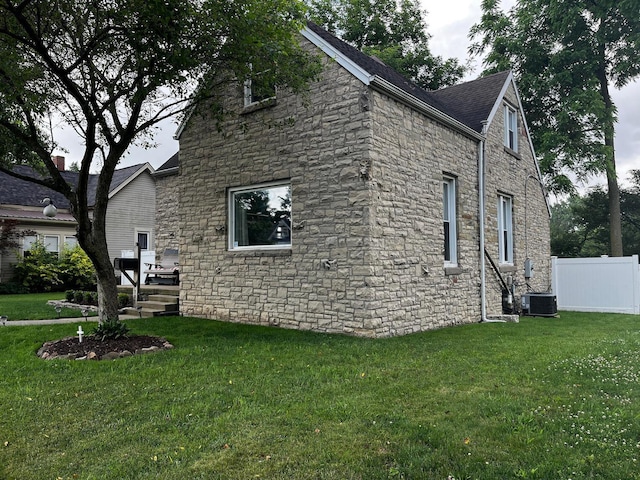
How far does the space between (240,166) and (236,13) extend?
3.55 m

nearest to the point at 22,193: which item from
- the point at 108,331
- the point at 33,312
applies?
the point at 33,312

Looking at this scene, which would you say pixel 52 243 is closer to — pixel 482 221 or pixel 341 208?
pixel 341 208

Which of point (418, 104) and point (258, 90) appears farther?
point (418, 104)

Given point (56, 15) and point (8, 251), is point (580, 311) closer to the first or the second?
point (56, 15)

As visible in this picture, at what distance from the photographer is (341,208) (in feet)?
26.9

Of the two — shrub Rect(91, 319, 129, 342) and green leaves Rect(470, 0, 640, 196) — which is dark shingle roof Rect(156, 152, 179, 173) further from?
green leaves Rect(470, 0, 640, 196)

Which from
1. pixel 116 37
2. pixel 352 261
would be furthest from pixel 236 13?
pixel 352 261

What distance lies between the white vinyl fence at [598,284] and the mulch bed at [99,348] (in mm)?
13106

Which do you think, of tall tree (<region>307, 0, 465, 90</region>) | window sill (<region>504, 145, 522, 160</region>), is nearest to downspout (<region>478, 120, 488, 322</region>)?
window sill (<region>504, 145, 522, 160</region>)

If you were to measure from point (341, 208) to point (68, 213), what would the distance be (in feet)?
64.1

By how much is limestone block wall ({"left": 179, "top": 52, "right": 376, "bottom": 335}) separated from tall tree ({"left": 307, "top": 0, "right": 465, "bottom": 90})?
15850 mm

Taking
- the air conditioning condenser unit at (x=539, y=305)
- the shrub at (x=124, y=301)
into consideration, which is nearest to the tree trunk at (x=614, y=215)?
the air conditioning condenser unit at (x=539, y=305)

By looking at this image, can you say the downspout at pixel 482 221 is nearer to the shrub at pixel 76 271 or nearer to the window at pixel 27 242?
the shrub at pixel 76 271

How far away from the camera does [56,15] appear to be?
672 centimetres
